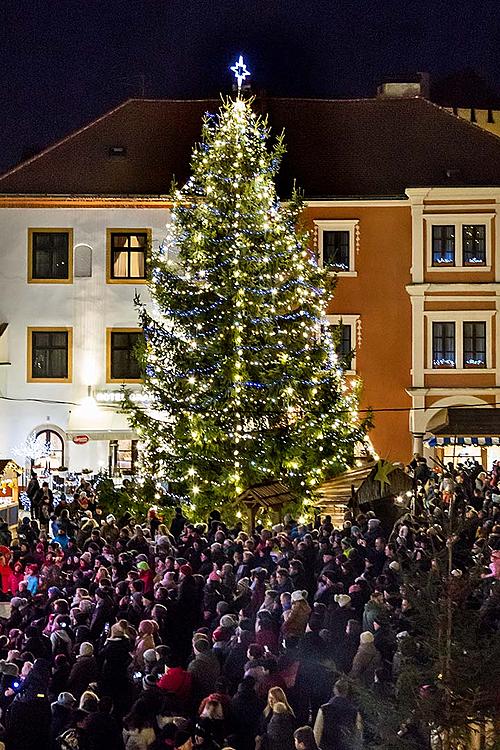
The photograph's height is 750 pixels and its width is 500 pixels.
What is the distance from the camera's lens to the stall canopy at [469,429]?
32188 millimetres

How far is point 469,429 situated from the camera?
32.5 m

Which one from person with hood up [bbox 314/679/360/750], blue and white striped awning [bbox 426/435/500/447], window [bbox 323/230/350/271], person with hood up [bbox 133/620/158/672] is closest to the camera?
person with hood up [bbox 314/679/360/750]

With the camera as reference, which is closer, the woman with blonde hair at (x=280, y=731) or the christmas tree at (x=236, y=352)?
the woman with blonde hair at (x=280, y=731)

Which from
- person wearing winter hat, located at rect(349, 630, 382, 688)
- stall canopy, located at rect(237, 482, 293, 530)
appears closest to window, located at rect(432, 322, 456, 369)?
stall canopy, located at rect(237, 482, 293, 530)

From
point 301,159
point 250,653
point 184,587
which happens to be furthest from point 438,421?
point 250,653

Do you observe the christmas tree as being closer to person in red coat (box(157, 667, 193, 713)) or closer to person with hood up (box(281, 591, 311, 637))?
person with hood up (box(281, 591, 311, 637))

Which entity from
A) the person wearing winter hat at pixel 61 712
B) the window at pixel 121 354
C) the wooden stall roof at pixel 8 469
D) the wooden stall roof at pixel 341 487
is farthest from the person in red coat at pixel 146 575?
the window at pixel 121 354

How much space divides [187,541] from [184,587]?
181 inches

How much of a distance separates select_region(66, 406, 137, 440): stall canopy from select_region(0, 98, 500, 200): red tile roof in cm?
724

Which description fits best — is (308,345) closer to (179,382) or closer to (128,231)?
(179,382)

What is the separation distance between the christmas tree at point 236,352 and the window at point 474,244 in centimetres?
1441

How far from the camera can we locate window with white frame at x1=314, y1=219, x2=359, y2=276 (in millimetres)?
39906

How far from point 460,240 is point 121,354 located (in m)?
11.9

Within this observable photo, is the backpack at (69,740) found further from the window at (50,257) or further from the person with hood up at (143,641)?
the window at (50,257)
